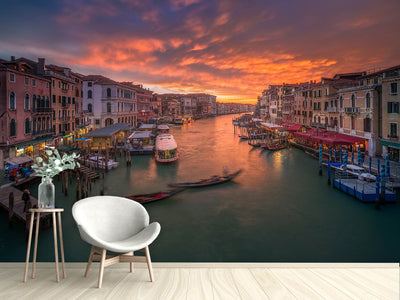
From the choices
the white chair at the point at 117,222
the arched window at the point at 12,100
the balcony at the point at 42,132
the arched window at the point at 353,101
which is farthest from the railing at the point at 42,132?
the arched window at the point at 353,101

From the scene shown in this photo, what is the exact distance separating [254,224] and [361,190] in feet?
14.2

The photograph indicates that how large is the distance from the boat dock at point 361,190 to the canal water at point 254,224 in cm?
23

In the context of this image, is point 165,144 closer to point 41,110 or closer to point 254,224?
point 41,110

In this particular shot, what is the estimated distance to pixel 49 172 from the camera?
2.41m

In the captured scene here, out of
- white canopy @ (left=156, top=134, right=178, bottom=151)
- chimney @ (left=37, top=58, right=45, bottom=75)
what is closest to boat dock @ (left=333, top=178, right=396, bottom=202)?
white canopy @ (left=156, top=134, right=178, bottom=151)

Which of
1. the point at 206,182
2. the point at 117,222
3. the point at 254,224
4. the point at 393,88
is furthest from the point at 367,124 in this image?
the point at 117,222

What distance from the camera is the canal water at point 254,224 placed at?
510 centimetres

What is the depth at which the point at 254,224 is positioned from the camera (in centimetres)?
657

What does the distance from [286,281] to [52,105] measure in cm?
1306

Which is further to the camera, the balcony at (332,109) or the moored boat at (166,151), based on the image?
the balcony at (332,109)

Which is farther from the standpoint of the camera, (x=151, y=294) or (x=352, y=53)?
(x=352, y=53)

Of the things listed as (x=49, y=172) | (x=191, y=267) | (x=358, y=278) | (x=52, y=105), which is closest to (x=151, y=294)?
(x=191, y=267)

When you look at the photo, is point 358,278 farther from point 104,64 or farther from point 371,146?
point 371,146

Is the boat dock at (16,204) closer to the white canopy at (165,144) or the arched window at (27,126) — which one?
the arched window at (27,126)
